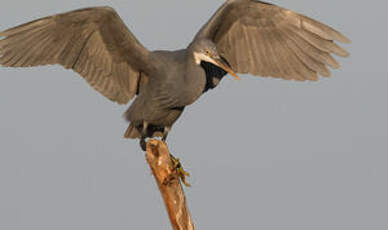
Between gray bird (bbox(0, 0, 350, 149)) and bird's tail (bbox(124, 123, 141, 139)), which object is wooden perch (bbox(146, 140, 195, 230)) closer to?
gray bird (bbox(0, 0, 350, 149))

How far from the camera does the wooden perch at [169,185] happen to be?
5.51 meters

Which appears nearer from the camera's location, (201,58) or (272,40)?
(201,58)

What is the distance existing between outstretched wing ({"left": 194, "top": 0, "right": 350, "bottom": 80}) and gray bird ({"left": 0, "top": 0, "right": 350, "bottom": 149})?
1cm

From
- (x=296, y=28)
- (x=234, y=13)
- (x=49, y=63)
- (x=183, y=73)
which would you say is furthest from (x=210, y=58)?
(x=49, y=63)

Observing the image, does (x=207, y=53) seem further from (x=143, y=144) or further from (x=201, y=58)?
(x=143, y=144)

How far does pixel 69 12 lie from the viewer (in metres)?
5.84

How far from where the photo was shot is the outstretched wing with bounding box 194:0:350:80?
20.3 ft

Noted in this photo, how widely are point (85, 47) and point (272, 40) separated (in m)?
2.07

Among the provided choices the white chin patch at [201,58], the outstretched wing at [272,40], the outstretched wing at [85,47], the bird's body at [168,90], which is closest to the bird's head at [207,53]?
the white chin patch at [201,58]

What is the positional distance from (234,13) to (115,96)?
1.61 meters

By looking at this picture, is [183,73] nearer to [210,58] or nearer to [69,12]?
[210,58]

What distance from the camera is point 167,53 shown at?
6090 millimetres

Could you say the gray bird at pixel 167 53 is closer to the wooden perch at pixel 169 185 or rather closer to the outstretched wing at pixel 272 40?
the outstretched wing at pixel 272 40

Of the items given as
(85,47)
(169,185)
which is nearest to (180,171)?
(169,185)
